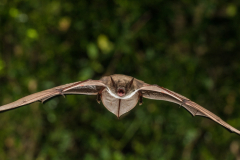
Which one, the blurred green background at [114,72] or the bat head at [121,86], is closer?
the bat head at [121,86]

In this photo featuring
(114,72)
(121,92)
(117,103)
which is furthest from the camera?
(114,72)

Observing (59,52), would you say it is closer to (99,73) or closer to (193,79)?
(99,73)

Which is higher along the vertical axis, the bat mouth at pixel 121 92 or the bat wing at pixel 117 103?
the bat mouth at pixel 121 92

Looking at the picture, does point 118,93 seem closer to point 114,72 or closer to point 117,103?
point 117,103

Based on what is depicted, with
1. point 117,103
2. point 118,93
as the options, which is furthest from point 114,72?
point 118,93

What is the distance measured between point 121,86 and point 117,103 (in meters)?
0.11

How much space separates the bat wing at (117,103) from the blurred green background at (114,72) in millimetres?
875

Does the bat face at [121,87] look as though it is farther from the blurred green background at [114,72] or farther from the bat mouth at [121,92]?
the blurred green background at [114,72]

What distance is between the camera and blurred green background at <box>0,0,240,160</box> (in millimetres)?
1777

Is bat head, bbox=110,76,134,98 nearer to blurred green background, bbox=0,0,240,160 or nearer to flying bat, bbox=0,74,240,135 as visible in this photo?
flying bat, bbox=0,74,240,135

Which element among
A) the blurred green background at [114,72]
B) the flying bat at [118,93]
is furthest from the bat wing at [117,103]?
the blurred green background at [114,72]

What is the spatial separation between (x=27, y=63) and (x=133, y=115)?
0.84 metres

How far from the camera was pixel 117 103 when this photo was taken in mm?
889

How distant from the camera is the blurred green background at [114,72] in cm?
178
